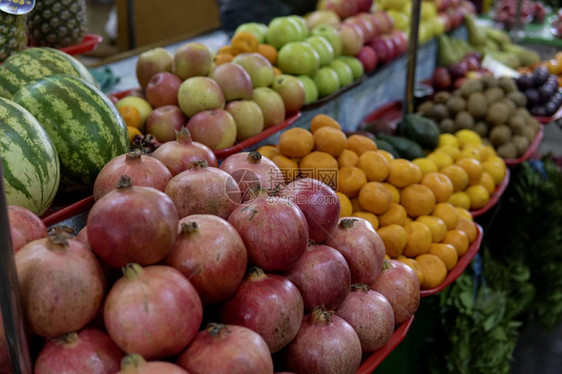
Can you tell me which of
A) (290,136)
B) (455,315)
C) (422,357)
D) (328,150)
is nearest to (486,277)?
(455,315)

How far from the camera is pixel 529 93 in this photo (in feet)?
12.0

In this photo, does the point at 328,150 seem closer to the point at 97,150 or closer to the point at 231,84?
the point at 231,84

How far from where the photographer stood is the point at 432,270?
1.88m

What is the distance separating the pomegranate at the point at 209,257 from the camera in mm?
1012

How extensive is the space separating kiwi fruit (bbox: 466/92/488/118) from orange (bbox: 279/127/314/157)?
5.51 feet

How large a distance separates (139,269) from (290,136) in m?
1.14

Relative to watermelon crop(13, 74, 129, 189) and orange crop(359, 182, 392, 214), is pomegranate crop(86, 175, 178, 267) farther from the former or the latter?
orange crop(359, 182, 392, 214)

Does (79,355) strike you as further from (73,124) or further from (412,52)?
(412,52)

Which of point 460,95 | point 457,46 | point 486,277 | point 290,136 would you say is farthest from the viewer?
point 457,46

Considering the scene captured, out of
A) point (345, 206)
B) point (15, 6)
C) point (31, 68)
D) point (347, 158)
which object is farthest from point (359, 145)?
point (15, 6)

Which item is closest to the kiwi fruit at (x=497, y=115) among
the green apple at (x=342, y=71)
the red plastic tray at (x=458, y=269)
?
the green apple at (x=342, y=71)

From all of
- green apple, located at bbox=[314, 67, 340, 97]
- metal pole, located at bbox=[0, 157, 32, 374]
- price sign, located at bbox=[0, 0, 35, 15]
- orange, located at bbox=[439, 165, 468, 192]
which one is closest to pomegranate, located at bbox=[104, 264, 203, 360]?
metal pole, located at bbox=[0, 157, 32, 374]

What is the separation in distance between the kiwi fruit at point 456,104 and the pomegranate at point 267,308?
2.54 metres

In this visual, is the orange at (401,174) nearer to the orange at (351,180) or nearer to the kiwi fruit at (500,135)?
the orange at (351,180)
